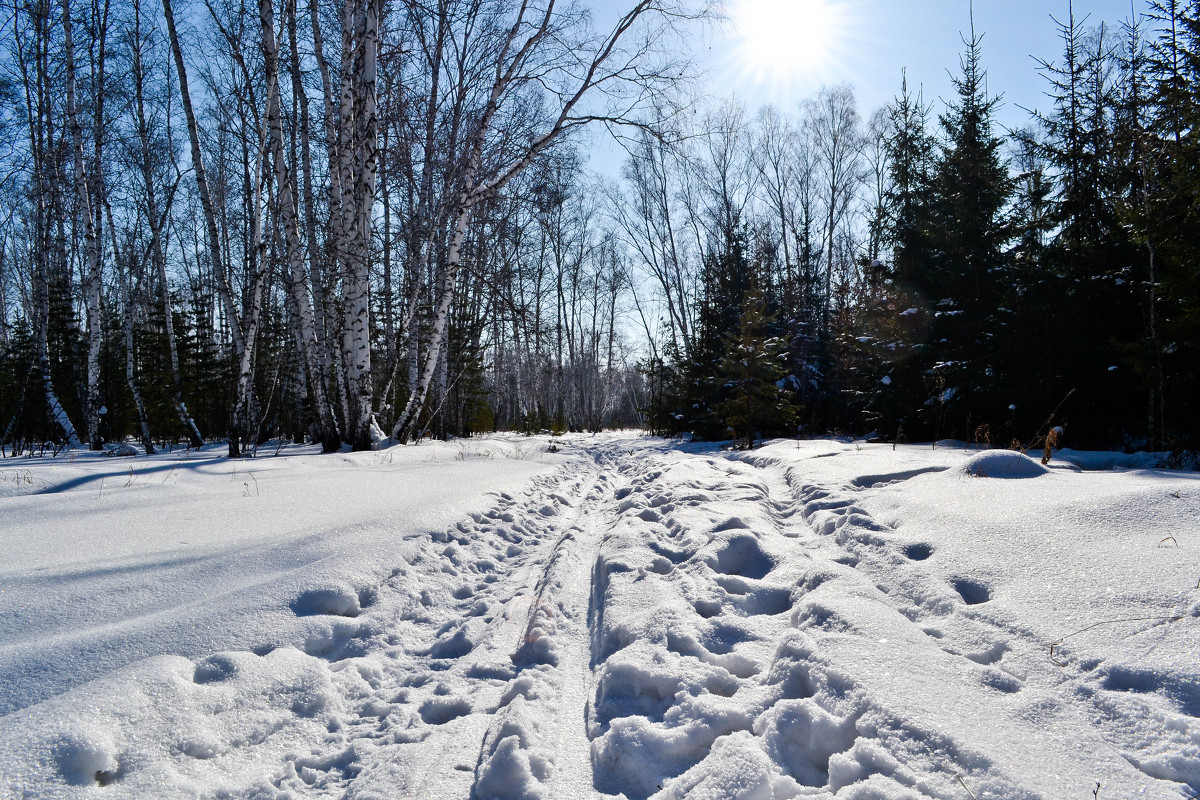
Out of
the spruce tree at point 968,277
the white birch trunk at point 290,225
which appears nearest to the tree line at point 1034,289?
the spruce tree at point 968,277

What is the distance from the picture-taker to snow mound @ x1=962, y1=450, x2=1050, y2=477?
402 cm

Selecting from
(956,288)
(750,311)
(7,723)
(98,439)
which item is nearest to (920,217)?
(956,288)

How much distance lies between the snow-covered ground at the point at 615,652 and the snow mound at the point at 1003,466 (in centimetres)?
6

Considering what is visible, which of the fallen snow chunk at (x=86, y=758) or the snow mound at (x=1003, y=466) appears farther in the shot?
the snow mound at (x=1003, y=466)

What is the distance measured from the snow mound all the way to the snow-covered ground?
63mm

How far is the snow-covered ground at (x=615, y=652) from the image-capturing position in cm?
150

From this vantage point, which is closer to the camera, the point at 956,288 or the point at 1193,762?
the point at 1193,762

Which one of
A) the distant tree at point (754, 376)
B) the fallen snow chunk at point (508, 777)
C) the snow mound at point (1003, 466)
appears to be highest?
the distant tree at point (754, 376)

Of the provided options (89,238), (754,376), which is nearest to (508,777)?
(754,376)

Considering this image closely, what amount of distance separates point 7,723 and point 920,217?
13.9 m

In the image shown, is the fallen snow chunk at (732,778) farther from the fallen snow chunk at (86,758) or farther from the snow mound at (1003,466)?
the snow mound at (1003,466)

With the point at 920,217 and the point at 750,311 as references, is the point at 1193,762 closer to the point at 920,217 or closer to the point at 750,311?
the point at 750,311

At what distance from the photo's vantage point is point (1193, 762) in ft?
4.32

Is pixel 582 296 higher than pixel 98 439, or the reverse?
pixel 582 296
